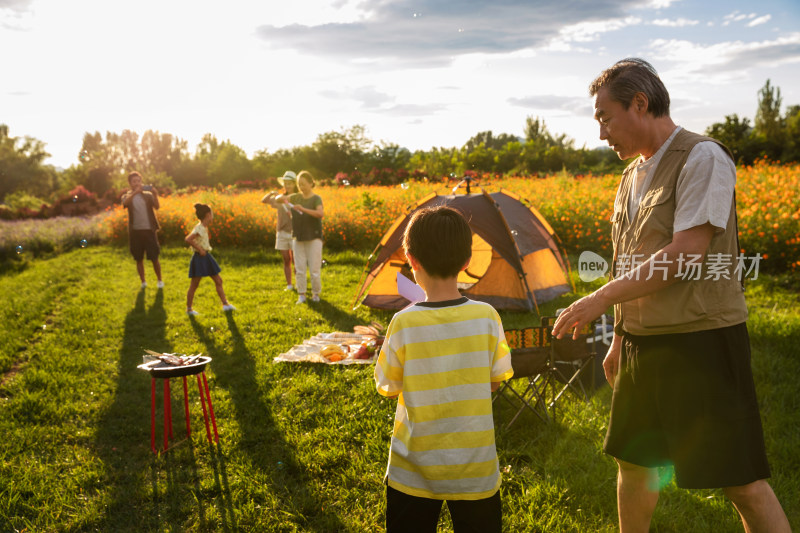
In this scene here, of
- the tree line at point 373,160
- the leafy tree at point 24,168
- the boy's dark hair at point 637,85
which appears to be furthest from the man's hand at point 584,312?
the leafy tree at point 24,168

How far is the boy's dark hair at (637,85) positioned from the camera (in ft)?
6.72

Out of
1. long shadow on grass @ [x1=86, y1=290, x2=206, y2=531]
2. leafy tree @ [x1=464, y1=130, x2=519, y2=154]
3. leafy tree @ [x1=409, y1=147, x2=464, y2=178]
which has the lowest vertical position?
long shadow on grass @ [x1=86, y1=290, x2=206, y2=531]

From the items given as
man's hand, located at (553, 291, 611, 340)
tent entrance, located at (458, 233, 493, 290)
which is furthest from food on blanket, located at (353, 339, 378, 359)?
man's hand, located at (553, 291, 611, 340)

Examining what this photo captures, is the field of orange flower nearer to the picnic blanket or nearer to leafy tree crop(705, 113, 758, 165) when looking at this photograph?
the picnic blanket

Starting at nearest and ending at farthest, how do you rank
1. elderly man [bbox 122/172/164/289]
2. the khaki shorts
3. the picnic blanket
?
the picnic blanket, elderly man [bbox 122/172/164/289], the khaki shorts

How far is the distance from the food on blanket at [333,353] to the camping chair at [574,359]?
220 centimetres

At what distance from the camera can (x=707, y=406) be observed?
1.99m

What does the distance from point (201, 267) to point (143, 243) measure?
7.86ft

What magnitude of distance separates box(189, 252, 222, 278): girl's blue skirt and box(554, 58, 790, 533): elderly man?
6476mm

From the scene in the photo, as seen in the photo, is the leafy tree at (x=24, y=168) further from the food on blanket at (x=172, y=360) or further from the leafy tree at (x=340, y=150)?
the food on blanket at (x=172, y=360)

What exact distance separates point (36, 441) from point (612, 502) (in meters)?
4.27

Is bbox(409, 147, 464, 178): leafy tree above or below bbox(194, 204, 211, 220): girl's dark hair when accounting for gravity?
above

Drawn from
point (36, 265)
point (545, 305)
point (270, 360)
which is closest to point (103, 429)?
point (270, 360)

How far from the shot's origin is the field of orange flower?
8641 mm
